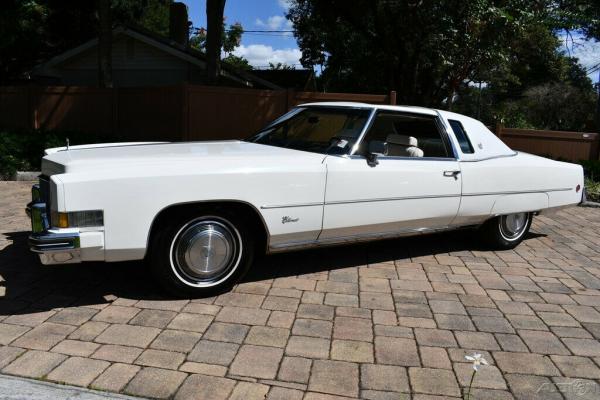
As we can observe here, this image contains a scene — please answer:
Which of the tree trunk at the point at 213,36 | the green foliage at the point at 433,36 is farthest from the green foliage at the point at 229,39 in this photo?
the tree trunk at the point at 213,36

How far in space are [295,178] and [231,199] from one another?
0.54m

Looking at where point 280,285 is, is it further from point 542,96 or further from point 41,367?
point 542,96

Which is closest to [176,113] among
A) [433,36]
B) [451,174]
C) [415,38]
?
[433,36]

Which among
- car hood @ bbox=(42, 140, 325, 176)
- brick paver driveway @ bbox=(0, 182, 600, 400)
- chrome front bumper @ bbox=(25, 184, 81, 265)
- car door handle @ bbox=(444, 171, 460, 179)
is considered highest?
car hood @ bbox=(42, 140, 325, 176)

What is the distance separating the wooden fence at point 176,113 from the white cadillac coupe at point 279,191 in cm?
674

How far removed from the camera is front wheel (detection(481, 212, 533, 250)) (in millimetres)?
5852

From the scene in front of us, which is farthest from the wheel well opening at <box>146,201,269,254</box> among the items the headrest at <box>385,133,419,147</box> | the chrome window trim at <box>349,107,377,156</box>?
the headrest at <box>385,133,419,147</box>

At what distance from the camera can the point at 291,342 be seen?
3486 mm

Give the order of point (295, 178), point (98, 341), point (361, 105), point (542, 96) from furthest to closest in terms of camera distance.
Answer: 1. point (542, 96)
2. point (361, 105)
3. point (295, 178)
4. point (98, 341)

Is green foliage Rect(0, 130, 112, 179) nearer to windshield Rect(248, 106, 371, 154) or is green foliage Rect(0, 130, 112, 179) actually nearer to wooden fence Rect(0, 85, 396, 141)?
wooden fence Rect(0, 85, 396, 141)

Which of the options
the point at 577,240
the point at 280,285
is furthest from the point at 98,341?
the point at 577,240

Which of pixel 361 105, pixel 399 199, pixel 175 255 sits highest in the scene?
pixel 361 105

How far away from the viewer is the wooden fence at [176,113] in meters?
11.8

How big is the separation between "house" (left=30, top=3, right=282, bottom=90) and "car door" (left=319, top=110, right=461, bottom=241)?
53.8 ft
